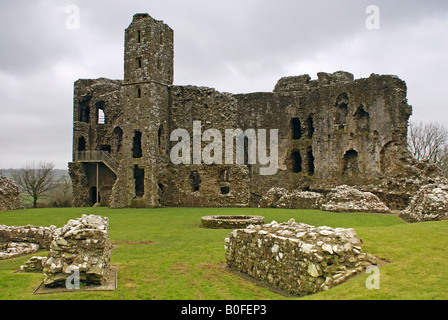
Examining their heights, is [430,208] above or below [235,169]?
below

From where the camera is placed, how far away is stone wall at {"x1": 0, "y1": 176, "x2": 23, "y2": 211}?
80.1ft

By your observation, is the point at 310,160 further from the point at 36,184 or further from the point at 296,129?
the point at 36,184

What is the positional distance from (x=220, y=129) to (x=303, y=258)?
21.2m

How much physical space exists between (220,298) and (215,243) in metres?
5.06

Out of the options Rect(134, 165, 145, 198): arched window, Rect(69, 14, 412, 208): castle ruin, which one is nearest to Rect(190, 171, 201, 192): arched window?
Rect(69, 14, 412, 208): castle ruin

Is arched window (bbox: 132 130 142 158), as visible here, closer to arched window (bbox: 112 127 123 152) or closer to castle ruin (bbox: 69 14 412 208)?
castle ruin (bbox: 69 14 412 208)

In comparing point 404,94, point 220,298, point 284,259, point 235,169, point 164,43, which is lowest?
point 220,298

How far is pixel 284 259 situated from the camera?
7.00 m

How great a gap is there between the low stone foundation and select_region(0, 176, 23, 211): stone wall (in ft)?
69.7

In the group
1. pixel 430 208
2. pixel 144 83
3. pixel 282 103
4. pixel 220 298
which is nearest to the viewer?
pixel 220 298

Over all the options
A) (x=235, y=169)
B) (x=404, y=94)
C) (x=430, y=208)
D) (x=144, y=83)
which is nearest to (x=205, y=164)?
(x=235, y=169)

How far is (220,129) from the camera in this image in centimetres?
2731

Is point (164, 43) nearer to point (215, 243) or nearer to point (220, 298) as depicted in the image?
point (215, 243)

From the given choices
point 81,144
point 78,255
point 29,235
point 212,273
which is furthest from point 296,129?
point 78,255
